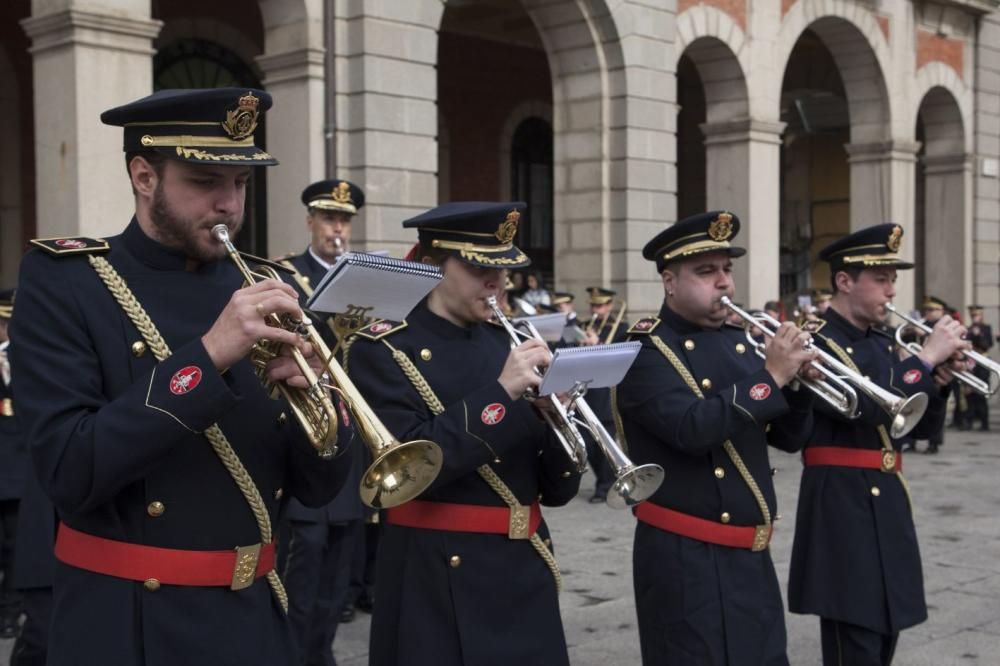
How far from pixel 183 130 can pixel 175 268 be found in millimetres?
331

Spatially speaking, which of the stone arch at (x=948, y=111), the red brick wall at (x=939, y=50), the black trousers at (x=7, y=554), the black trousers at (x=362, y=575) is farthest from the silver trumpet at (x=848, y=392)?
the stone arch at (x=948, y=111)

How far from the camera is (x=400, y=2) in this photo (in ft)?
42.2

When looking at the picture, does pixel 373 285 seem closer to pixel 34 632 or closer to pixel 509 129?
pixel 34 632

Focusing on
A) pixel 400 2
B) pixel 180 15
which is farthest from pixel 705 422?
pixel 180 15

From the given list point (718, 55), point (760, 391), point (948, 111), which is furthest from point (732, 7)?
point (760, 391)

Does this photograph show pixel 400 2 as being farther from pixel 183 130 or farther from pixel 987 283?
pixel 987 283

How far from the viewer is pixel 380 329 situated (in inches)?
153

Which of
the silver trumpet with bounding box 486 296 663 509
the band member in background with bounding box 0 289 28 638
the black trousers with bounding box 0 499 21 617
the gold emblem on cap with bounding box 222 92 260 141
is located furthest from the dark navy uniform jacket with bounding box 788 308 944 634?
the black trousers with bounding box 0 499 21 617

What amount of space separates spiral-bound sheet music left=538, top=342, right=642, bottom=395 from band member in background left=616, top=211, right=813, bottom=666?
56 centimetres

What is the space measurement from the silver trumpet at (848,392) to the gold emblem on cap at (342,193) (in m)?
3.06

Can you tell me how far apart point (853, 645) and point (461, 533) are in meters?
2.16

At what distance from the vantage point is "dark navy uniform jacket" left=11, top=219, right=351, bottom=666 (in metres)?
2.57

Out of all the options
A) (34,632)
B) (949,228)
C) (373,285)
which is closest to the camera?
(373,285)

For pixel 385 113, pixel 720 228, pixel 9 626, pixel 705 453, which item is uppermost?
pixel 385 113
